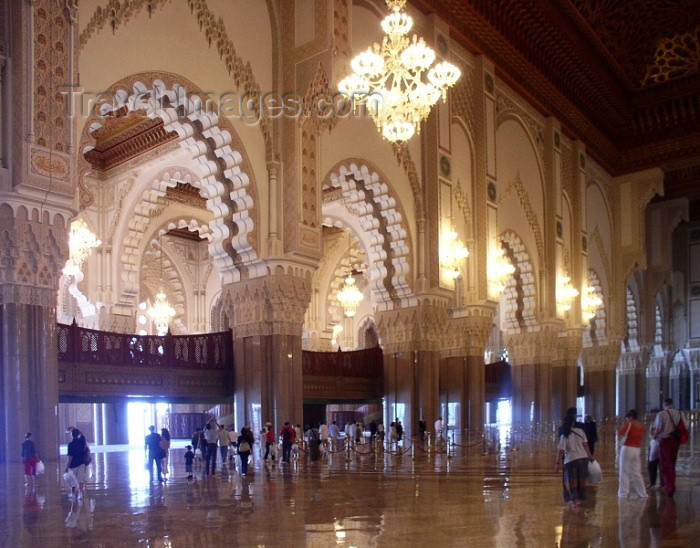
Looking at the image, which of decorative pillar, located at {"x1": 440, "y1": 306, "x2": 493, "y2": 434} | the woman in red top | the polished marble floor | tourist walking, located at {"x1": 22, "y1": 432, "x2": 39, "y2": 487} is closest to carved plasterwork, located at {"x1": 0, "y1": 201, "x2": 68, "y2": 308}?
tourist walking, located at {"x1": 22, "y1": 432, "x2": 39, "y2": 487}

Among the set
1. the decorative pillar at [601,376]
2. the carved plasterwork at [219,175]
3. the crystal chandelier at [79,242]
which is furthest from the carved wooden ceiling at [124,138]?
the decorative pillar at [601,376]

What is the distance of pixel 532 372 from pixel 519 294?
1.78m

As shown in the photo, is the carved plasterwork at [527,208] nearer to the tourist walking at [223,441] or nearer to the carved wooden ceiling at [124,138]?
the carved wooden ceiling at [124,138]

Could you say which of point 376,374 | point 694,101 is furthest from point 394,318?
point 694,101

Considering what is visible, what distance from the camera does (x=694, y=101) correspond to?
20.3m

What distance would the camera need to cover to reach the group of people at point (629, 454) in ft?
18.8

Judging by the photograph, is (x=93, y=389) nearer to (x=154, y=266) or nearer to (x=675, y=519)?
(x=675, y=519)

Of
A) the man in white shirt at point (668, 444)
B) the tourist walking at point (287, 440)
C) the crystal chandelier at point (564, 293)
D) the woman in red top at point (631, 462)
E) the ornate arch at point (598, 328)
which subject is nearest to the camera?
the woman in red top at point (631, 462)

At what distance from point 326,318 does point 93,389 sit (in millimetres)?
10748

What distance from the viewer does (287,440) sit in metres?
9.47

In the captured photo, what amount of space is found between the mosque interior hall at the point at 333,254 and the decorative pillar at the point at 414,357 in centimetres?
5

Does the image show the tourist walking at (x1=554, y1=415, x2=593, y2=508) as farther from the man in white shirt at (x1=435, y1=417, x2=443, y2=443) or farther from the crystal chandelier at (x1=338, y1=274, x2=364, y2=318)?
the crystal chandelier at (x1=338, y1=274, x2=364, y2=318)

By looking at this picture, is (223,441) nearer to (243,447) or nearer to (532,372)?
(243,447)

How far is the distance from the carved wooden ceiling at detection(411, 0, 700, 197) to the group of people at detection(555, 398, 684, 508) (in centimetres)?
930
